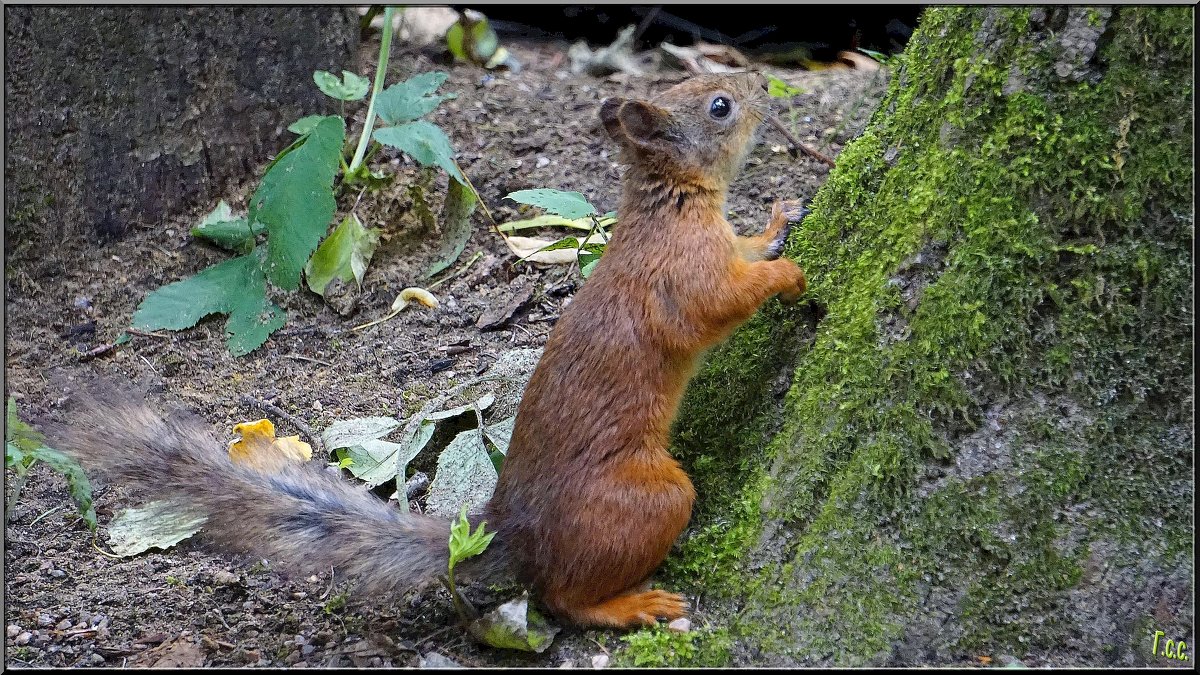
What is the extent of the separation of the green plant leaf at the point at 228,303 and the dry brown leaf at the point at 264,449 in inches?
25.4

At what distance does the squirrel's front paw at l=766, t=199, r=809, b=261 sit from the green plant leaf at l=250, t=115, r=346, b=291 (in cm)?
177

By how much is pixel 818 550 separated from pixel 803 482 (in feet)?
0.60

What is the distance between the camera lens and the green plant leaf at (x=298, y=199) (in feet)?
12.4

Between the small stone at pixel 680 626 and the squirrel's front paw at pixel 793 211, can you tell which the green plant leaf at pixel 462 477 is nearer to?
the small stone at pixel 680 626

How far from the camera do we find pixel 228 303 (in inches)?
167

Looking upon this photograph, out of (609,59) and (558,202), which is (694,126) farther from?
(609,59)

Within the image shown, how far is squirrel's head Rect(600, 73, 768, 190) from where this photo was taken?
3166 mm

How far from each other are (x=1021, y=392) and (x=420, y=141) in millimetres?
2620

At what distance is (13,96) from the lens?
445 cm

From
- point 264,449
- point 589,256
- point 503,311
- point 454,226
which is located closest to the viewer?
point 264,449

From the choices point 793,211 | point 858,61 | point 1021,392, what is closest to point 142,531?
point 793,211

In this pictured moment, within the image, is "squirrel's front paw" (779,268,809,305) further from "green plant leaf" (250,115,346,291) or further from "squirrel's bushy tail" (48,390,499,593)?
"green plant leaf" (250,115,346,291)

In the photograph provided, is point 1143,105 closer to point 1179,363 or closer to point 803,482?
point 1179,363

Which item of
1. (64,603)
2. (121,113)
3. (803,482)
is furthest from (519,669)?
(121,113)
